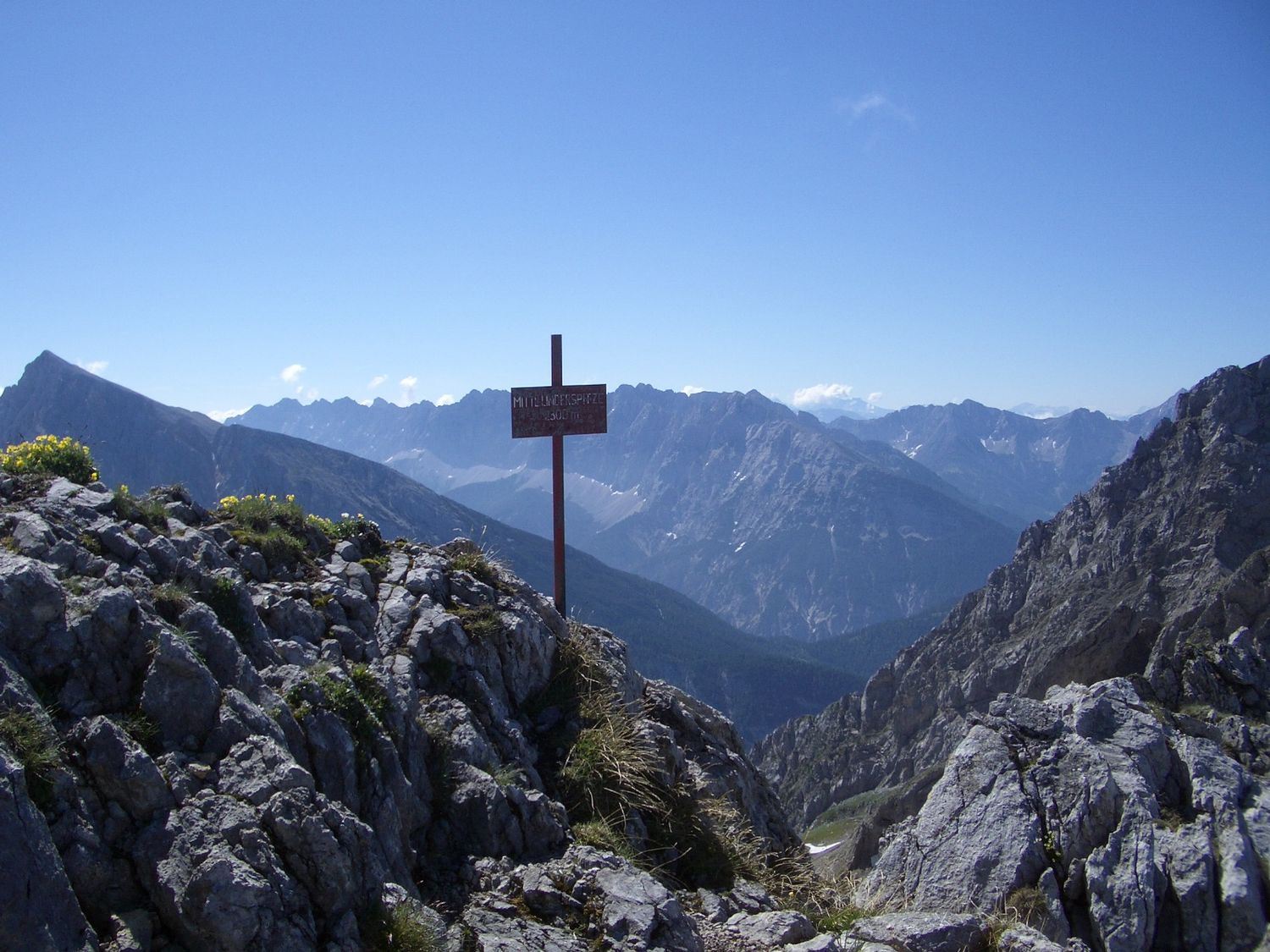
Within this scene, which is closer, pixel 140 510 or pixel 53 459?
pixel 140 510

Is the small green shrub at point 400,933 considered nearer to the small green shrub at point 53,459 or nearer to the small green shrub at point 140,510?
the small green shrub at point 140,510

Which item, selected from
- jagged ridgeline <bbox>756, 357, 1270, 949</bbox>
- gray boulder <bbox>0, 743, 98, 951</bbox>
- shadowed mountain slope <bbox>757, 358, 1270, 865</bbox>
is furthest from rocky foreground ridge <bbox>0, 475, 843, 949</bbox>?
shadowed mountain slope <bbox>757, 358, 1270, 865</bbox>

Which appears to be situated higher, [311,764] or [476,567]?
[476,567]

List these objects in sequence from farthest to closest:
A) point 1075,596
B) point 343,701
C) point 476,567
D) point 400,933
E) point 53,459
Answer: point 1075,596 < point 476,567 < point 53,459 < point 343,701 < point 400,933

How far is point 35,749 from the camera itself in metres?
7.84

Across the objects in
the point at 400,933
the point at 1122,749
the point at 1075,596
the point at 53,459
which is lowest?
the point at 1075,596

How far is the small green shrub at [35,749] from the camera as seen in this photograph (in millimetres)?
7695

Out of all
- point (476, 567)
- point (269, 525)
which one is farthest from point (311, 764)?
point (476, 567)

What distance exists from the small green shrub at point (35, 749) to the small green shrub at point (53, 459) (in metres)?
5.99

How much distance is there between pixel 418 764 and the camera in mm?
11328

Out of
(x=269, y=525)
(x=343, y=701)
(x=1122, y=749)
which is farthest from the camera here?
(x=1122, y=749)

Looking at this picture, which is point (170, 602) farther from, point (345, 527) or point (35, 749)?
point (345, 527)

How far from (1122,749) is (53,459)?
1890 centimetres

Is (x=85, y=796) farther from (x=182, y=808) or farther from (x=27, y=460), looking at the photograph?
(x=27, y=460)
